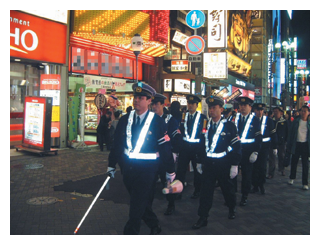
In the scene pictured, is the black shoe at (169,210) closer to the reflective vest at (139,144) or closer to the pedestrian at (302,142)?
the reflective vest at (139,144)

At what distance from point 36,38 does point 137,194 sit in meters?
11.4

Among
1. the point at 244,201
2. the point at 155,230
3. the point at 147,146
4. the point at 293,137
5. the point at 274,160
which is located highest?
the point at 147,146

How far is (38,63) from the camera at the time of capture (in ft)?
45.2

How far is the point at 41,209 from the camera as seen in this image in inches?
229

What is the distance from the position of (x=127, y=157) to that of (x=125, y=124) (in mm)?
454

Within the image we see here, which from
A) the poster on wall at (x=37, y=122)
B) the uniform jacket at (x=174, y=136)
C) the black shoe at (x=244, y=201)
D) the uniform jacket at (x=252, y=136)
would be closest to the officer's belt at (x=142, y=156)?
the uniform jacket at (x=174, y=136)

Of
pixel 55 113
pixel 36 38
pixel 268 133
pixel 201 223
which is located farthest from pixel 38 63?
pixel 201 223

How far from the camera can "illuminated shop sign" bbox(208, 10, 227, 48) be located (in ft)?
78.2

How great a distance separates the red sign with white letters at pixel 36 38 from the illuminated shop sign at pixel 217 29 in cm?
1313

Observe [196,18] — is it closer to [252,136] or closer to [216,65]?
[216,65]

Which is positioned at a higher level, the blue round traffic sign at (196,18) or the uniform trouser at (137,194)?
the blue round traffic sign at (196,18)

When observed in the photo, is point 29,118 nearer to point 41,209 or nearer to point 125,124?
point 41,209

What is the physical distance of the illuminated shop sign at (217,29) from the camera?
23828 millimetres
